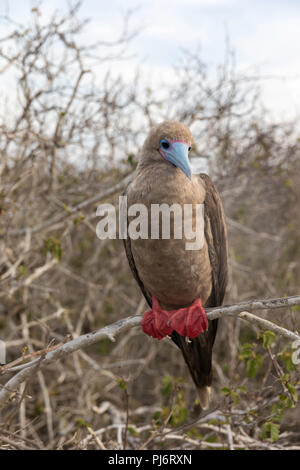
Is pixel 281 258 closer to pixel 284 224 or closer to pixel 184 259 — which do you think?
pixel 284 224

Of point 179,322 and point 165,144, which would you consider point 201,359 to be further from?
point 165,144

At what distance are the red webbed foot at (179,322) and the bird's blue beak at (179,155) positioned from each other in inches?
29.4

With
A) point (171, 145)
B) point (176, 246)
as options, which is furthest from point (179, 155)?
point (176, 246)

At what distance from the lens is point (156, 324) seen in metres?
2.53

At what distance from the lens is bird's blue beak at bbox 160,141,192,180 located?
7.63 ft

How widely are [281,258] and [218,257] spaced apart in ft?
13.4

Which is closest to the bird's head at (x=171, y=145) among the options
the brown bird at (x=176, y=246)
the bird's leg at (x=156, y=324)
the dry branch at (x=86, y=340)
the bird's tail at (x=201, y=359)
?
the brown bird at (x=176, y=246)

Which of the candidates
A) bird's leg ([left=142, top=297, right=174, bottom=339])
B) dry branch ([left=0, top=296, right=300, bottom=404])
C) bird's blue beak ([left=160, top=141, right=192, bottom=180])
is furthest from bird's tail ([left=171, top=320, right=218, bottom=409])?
bird's blue beak ([left=160, top=141, right=192, bottom=180])

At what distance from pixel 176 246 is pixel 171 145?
0.54 m

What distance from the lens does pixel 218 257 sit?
2.78 metres

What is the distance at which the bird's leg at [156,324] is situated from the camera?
99.6 inches

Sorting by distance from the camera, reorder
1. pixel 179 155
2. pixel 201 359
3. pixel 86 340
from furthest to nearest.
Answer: pixel 201 359, pixel 179 155, pixel 86 340

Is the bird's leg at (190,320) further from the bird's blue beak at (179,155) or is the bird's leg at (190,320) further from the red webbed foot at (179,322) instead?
the bird's blue beak at (179,155)
